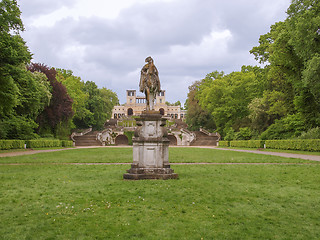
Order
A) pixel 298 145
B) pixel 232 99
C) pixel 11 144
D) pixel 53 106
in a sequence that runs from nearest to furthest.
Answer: pixel 298 145
pixel 11 144
pixel 53 106
pixel 232 99

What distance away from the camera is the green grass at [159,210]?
13.8 ft

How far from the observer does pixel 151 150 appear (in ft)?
31.4

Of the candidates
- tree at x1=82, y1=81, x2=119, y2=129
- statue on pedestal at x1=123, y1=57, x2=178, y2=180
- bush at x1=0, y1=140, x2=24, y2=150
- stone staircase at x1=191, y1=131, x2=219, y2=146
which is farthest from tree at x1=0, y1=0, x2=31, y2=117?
tree at x1=82, y1=81, x2=119, y2=129

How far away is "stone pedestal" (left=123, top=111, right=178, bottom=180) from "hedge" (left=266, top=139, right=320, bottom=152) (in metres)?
18.2

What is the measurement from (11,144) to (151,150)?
2321 cm

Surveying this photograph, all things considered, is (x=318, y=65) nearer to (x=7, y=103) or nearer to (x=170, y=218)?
(x=170, y=218)

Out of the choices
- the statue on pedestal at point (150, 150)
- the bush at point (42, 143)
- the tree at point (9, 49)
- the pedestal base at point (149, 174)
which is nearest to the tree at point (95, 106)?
the bush at point (42, 143)

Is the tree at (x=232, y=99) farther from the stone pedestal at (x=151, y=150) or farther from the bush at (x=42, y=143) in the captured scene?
the stone pedestal at (x=151, y=150)

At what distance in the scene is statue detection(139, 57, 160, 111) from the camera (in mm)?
10172

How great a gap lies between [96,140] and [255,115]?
32.4 metres

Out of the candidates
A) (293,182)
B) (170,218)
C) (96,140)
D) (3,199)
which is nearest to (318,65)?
(293,182)

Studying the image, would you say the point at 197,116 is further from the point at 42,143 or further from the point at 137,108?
the point at 137,108

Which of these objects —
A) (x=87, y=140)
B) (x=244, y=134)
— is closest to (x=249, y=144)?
(x=244, y=134)

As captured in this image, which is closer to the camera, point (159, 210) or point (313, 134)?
point (159, 210)
